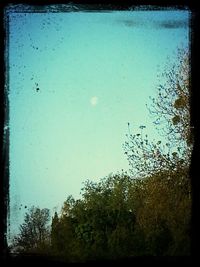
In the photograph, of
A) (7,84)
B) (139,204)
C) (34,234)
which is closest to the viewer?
(7,84)

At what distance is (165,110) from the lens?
639 centimetres

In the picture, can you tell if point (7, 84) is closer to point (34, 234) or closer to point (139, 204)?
point (34, 234)

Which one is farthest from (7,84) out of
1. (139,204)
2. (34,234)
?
(139,204)

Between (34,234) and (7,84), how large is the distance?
1636 mm

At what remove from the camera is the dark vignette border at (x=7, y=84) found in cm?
181

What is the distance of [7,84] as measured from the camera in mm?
1912

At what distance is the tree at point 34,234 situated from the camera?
78.1 inches

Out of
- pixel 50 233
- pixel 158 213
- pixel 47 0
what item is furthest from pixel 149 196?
pixel 47 0

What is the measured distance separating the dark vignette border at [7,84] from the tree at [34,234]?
0.13 metres

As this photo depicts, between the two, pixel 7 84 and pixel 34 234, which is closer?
pixel 7 84

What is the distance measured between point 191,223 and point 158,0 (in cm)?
132

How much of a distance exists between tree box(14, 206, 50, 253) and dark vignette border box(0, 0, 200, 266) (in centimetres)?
13

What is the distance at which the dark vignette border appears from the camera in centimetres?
181

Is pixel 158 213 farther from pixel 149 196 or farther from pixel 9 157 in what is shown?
pixel 9 157
